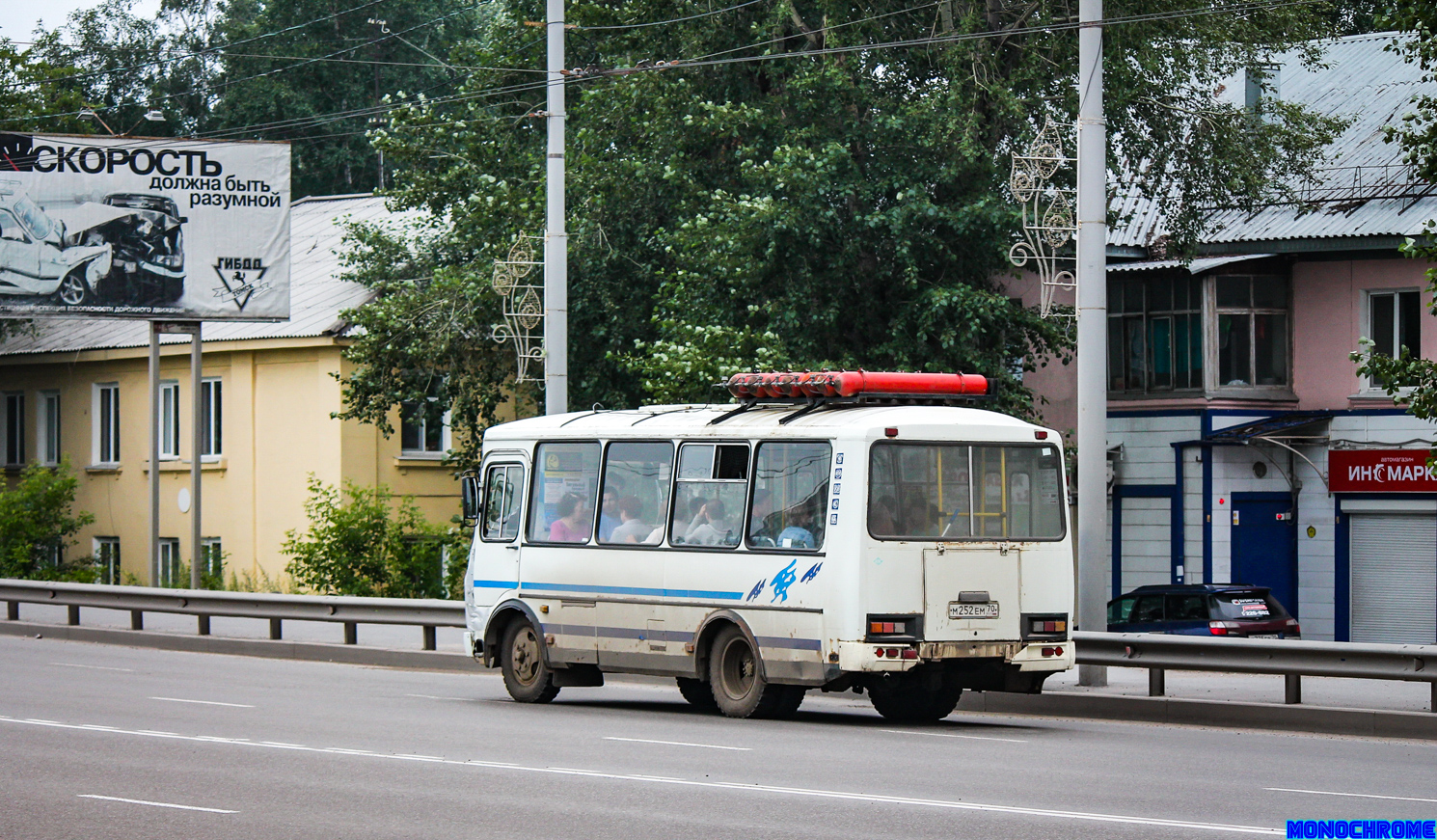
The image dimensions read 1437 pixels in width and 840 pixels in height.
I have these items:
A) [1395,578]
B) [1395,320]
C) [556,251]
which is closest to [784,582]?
[556,251]

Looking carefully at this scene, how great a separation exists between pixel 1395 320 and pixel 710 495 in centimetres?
1709

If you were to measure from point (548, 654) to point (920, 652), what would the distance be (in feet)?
13.6

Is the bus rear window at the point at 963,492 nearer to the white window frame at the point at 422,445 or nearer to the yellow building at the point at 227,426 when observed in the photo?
the yellow building at the point at 227,426

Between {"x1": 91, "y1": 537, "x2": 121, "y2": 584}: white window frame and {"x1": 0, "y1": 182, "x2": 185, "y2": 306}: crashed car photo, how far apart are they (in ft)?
39.2

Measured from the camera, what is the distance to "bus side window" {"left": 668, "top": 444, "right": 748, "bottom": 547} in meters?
16.3

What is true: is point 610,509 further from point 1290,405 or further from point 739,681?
point 1290,405

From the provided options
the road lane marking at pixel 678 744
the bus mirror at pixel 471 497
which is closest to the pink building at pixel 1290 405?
the bus mirror at pixel 471 497

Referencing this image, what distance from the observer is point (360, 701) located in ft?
56.6

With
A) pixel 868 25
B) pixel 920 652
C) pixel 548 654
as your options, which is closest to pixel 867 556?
pixel 920 652

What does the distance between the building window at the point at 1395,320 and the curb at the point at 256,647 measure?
51.1 feet

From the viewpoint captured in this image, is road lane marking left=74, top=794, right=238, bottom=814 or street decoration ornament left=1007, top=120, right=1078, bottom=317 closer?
road lane marking left=74, top=794, right=238, bottom=814

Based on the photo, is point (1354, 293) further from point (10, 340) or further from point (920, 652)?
point (10, 340)

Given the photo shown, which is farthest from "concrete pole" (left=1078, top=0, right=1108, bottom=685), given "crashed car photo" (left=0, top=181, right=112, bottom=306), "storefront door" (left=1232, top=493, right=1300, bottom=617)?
"crashed car photo" (left=0, top=181, right=112, bottom=306)

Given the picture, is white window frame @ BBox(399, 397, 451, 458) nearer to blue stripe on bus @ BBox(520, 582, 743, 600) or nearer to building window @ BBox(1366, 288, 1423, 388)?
building window @ BBox(1366, 288, 1423, 388)
